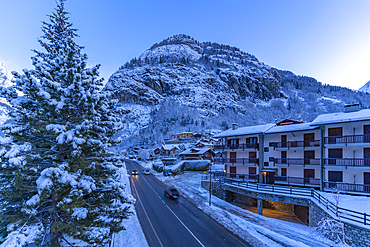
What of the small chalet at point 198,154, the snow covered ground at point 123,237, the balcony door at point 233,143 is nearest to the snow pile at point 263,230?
the snow covered ground at point 123,237

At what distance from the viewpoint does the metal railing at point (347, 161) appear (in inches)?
851

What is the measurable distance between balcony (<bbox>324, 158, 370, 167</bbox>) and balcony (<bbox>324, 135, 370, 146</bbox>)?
194cm

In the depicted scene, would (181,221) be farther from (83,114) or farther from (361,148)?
(361,148)

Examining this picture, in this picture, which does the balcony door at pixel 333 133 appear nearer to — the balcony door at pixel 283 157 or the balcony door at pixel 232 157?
the balcony door at pixel 283 157

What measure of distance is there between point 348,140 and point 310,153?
574 centimetres

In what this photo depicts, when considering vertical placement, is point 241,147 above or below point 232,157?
above

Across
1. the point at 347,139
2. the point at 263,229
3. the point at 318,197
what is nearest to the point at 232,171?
the point at 318,197

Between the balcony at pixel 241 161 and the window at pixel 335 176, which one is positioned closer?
the window at pixel 335 176

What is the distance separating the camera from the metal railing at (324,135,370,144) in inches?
→ 856

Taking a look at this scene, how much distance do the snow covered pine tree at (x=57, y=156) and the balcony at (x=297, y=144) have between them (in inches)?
1052

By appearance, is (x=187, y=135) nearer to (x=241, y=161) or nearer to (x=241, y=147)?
(x=241, y=147)

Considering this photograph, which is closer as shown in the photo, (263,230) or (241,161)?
(263,230)

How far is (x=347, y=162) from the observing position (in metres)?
22.7

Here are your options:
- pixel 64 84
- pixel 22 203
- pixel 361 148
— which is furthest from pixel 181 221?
pixel 361 148
